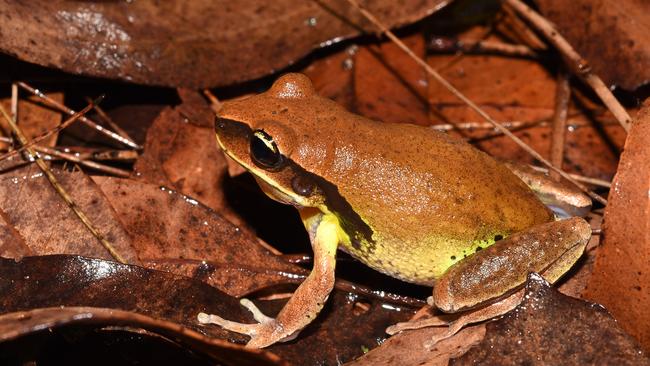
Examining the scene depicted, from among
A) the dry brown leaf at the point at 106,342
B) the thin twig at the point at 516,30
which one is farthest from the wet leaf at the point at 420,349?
the thin twig at the point at 516,30

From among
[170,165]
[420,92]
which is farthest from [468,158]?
[170,165]

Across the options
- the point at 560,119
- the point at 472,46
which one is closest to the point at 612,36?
the point at 560,119

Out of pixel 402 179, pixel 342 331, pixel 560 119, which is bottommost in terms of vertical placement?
pixel 342 331

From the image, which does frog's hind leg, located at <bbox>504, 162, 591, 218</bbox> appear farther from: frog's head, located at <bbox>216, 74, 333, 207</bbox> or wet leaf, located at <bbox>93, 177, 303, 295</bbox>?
wet leaf, located at <bbox>93, 177, 303, 295</bbox>

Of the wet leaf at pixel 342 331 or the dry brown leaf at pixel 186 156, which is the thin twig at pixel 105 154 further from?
the wet leaf at pixel 342 331

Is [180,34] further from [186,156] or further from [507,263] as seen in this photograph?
[507,263]

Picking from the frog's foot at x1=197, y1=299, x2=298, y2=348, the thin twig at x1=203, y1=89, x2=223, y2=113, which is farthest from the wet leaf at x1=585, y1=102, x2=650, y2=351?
the thin twig at x1=203, y1=89, x2=223, y2=113
